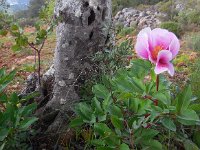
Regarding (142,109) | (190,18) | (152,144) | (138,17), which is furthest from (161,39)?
(138,17)

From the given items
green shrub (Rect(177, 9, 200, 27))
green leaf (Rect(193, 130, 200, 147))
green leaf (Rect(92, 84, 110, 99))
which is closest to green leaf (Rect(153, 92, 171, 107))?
green leaf (Rect(92, 84, 110, 99))

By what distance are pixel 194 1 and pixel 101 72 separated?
1431cm

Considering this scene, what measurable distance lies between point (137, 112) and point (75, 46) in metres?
1.02

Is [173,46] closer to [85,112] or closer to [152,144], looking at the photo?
[152,144]

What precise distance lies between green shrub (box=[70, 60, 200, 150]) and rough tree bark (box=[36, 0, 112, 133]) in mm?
695

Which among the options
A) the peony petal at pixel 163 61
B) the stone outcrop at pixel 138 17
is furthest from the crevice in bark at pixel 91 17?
the stone outcrop at pixel 138 17

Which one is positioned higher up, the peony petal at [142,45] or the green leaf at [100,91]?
the peony petal at [142,45]

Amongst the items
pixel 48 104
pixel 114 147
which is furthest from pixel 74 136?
pixel 114 147

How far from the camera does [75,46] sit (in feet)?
9.13

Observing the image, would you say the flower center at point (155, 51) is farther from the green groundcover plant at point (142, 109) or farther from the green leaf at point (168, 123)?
the green leaf at point (168, 123)

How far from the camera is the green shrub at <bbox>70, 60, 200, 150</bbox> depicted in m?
1.68

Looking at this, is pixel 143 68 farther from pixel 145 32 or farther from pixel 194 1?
pixel 194 1

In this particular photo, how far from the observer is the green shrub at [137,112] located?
5.52 feet

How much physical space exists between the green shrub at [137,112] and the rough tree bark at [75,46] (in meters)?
0.69
